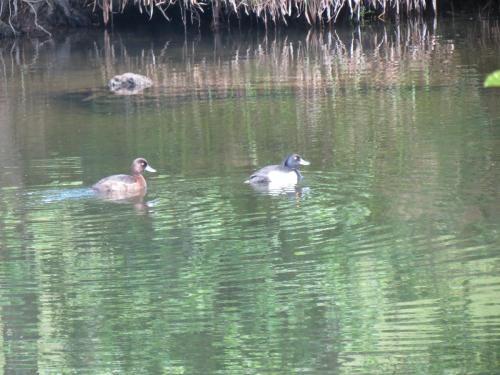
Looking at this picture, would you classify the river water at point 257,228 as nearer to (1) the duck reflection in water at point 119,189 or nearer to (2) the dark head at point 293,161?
(1) the duck reflection in water at point 119,189

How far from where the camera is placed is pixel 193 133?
51.2 ft

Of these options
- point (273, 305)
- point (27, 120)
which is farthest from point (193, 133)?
point (273, 305)

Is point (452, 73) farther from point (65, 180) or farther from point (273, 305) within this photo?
point (273, 305)

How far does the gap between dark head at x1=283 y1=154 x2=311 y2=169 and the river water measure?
253 millimetres

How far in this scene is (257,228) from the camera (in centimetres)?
1074

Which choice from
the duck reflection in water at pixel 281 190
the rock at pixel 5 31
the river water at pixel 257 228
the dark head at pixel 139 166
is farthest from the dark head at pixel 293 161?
the rock at pixel 5 31

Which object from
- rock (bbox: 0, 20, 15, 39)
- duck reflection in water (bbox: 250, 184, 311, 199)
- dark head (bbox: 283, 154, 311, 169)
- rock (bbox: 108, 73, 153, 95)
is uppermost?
dark head (bbox: 283, 154, 311, 169)

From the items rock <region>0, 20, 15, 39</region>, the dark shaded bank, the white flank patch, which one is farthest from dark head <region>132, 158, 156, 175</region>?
rock <region>0, 20, 15, 39</region>

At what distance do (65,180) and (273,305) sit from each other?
190 inches

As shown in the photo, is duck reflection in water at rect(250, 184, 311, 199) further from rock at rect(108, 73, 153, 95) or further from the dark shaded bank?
the dark shaded bank

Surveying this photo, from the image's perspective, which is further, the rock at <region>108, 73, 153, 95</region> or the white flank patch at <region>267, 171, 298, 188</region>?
the rock at <region>108, 73, 153, 95</region>

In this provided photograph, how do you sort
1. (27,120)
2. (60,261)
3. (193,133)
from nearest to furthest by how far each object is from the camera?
(60,261) → (193,133) → (27,120)

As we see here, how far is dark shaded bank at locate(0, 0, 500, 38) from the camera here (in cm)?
2792

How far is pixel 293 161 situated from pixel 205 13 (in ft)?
59.2
